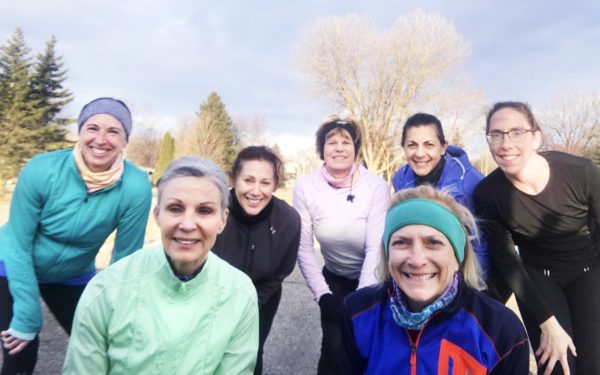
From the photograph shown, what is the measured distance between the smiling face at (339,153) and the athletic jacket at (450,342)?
50.4 inches

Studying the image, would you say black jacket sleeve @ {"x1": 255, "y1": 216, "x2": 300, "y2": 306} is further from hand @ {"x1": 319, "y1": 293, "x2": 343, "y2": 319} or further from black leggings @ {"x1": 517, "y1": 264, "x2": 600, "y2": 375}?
black leggings @ {"x1": 517, "y1": 264, "x2": 600, "y2": 375}

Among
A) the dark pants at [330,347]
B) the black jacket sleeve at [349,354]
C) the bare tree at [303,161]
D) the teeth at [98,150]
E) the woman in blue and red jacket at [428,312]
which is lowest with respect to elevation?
the dark pants at [330,347]

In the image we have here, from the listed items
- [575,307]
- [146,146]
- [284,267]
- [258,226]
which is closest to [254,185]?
[258,226]

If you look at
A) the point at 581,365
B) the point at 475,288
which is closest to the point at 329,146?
the point at 475,288

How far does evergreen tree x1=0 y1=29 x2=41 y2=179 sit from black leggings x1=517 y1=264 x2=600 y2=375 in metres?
27.9

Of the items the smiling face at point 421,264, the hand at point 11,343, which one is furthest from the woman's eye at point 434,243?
the hand at point 11,343

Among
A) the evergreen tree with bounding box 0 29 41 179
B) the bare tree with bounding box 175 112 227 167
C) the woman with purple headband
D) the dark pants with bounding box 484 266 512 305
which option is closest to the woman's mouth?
the woman with purple headband

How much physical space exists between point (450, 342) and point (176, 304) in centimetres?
131

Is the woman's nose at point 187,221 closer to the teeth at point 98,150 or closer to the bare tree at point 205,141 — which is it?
the teeth at point 98,150

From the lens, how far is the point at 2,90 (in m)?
24.4

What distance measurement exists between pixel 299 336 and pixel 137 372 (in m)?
2.55

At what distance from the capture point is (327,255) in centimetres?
324

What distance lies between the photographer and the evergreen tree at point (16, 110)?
2350 cm

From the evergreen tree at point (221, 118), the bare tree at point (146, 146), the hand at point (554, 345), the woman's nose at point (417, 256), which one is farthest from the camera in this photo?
the bare tree at point (146, 146)
